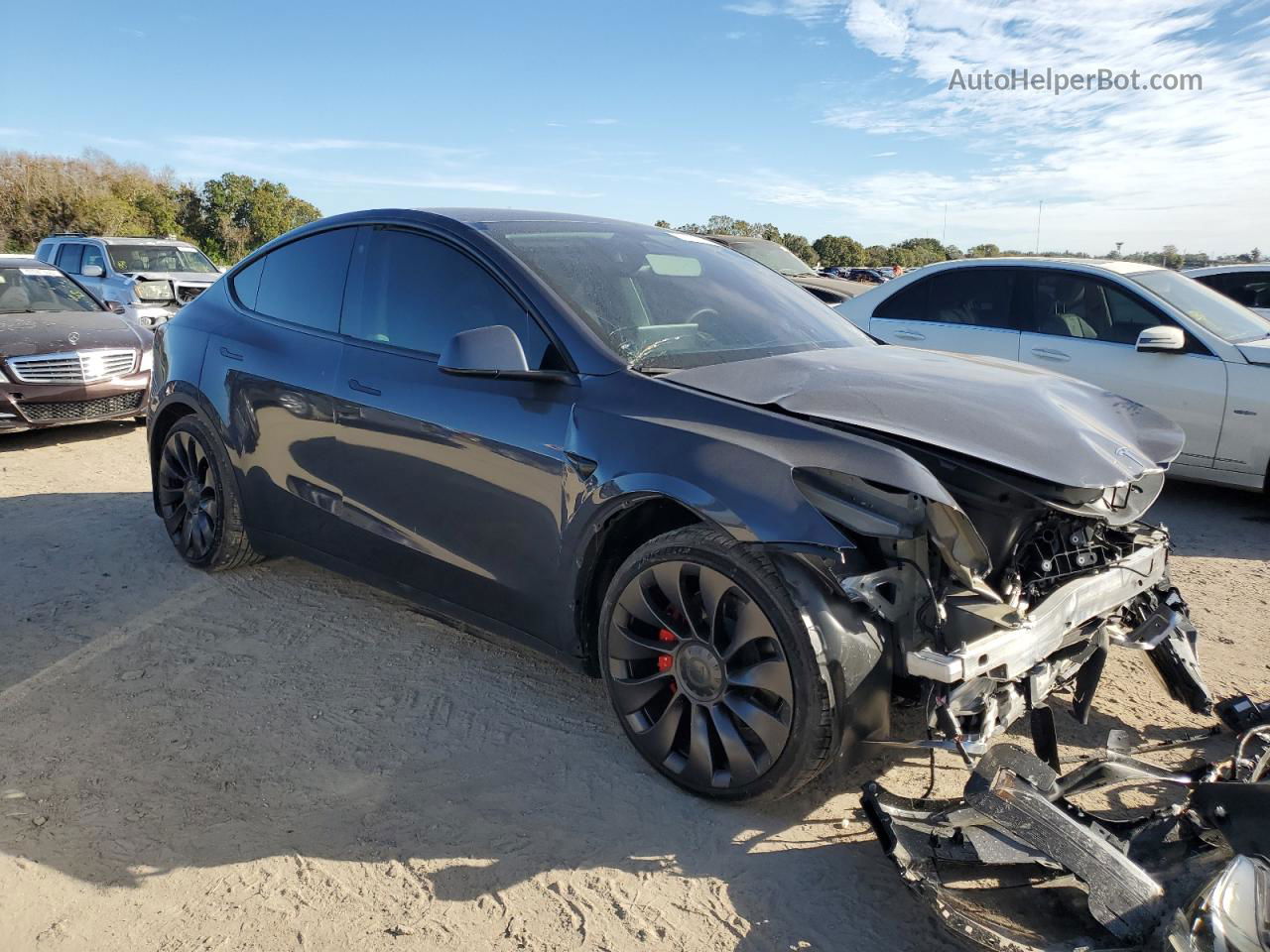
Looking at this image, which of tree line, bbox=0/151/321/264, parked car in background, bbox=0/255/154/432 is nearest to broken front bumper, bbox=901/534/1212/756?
parked car in background, bbox=0/255/154/432

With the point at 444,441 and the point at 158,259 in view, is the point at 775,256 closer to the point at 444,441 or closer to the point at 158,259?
the point at 158,259

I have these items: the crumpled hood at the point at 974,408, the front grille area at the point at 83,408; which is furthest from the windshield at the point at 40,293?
Result: the crumpled hood at the point at 974,408

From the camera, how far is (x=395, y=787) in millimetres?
3078

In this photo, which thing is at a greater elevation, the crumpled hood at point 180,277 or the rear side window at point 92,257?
the rear side window at point 92,257

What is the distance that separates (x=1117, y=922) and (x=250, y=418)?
3.77 meters

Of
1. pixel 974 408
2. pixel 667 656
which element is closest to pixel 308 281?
pixel 667 656

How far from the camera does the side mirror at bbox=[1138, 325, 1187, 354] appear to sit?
20.8ft

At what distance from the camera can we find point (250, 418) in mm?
4379

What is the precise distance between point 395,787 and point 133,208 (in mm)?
41041

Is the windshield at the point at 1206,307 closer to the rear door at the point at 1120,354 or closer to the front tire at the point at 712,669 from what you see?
the rear door at the point at 1120,354

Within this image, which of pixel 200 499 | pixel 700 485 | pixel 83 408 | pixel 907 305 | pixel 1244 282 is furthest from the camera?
pixel 1244 282

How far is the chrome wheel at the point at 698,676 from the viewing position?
2.78 metres

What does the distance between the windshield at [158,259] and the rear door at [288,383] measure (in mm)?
11981

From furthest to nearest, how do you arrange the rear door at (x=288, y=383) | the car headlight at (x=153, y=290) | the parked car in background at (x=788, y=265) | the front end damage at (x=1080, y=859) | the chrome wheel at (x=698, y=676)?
the car headlight at (x=153, y=290), the parked car in background at (x=788, y=265), the rear door at (x=288, y=383), the chrome wheel at (x=698, y=676), the front end damage at (x=1080, y=859)
